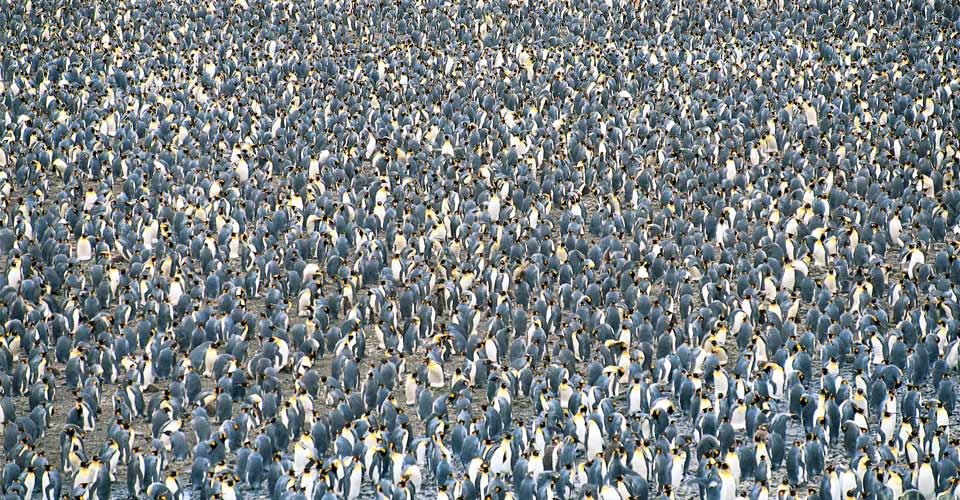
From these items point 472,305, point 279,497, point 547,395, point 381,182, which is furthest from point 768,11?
point 279,497

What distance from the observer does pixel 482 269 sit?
17.7 m

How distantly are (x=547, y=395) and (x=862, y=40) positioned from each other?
1793cm

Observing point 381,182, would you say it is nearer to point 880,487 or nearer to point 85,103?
point 85,103

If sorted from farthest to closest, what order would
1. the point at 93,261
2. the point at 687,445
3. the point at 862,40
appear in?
Answer: the point at 862,40 < the point at 93,261 < the point at 687,445

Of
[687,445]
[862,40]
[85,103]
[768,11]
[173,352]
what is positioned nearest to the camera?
[687,445]

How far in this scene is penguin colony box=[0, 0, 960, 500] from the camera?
13.4 m

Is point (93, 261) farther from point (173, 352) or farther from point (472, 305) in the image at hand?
point (472, 305)

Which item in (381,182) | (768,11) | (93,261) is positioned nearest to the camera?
(93,261)

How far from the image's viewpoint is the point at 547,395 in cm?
1416

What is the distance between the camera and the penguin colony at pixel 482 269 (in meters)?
13.4

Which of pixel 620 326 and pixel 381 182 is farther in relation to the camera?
pixel 381 182

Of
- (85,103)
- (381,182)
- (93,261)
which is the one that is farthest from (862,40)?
(93,261)

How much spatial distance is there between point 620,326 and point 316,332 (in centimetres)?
335

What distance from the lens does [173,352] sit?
15.5 meters
